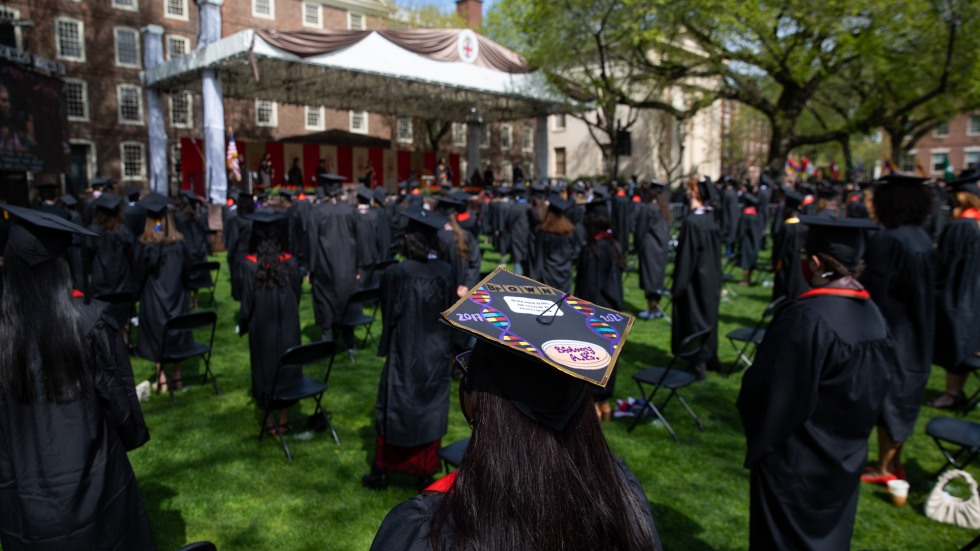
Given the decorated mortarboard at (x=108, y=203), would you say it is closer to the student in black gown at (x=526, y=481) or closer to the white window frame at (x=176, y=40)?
the student in black gown at (x=526, y=481)

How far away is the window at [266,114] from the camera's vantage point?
35.0 meters

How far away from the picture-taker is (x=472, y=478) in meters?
1.36

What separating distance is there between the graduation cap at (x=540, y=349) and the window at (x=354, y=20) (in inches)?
1639

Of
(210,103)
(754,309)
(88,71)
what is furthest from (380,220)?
(88,71)

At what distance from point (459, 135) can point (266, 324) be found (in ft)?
136

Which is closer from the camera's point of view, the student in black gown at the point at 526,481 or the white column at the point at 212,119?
the student in black gown at the point at 526,481

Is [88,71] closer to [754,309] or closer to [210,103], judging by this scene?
[210,103]

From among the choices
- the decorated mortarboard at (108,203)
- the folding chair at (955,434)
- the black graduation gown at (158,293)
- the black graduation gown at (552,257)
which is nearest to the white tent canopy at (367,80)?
the decorated mortarboard at (108,203)

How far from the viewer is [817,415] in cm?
294

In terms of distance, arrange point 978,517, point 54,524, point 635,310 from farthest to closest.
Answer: point 635,310, point 978,517, point 54,524

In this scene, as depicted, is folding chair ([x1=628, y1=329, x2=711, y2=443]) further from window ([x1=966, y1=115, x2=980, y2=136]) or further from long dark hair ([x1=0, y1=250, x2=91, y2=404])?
window ([x1=966, y1=115, x2=980, y2=136])

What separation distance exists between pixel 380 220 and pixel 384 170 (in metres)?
28.0

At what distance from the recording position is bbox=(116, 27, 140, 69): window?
30578mm

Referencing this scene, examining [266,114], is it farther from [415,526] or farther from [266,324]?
[415,526]
